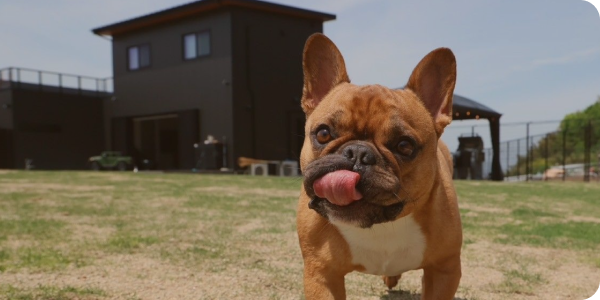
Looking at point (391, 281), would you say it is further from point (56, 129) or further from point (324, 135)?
point (56, 129)

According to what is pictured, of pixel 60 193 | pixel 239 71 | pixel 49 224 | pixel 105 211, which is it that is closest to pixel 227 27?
pixel 239 71

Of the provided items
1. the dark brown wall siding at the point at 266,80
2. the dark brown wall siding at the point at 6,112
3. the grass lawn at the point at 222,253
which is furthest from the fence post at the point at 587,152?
the dark brown wall siding at the point at 6,112

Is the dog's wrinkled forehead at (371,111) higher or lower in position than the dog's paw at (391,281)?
→ higher

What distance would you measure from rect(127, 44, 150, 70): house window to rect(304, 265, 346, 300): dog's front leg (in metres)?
26.2

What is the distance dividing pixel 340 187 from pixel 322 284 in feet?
2.22

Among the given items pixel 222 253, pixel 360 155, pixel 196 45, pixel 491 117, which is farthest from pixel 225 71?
pixel 360 155

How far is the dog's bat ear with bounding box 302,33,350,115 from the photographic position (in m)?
2.79

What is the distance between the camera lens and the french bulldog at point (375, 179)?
6.92ft

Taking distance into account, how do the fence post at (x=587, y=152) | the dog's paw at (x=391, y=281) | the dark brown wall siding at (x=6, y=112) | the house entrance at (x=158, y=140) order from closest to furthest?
the dog's paw at (x=391, y=281), the fence post at (x=587, y=152), the dark brown wall siding at (x=6, y=112), the house entrance at (x=158, y=140)

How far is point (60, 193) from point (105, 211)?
3.77m

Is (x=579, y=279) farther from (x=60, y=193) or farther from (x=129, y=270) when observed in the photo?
(x=60, y=193)

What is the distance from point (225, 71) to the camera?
23.2m

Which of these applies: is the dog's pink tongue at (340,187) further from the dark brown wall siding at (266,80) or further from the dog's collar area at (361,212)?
the dark brown wall siding at (266,80)

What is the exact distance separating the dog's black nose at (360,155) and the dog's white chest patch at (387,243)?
19.4 inches
